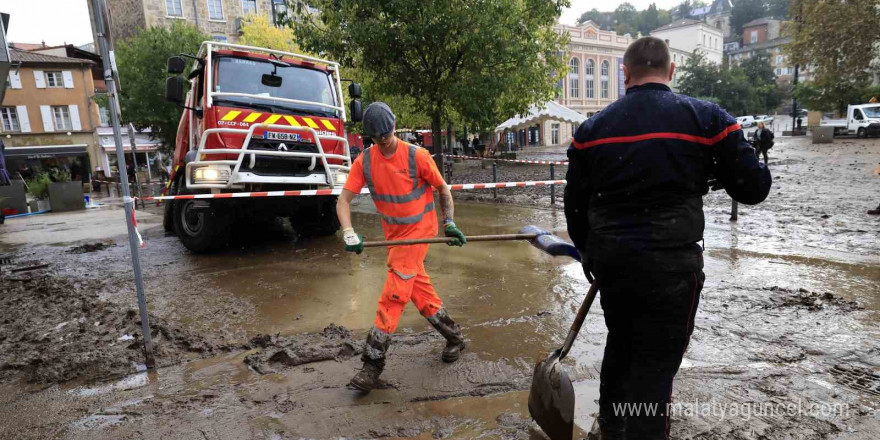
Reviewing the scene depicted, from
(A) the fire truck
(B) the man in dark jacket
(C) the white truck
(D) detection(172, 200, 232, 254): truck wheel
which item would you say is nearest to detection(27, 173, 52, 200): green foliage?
(A) the fire truck

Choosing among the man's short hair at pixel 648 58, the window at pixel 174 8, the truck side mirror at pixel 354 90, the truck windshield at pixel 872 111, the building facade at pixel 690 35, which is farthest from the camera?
the building facade at pixel 690 35

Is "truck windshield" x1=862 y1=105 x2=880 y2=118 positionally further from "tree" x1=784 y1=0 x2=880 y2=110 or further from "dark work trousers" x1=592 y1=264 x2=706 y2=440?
"dark work trousers" x1=592 y1=264 x2=706 y2=440

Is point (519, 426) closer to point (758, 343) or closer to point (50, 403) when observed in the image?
point (758, 343)

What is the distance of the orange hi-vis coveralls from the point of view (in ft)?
10.7

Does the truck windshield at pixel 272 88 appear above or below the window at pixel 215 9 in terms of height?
below

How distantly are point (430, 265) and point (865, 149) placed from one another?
22271 mm

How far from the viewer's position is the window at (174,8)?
33938 millimetres

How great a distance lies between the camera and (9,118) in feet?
106

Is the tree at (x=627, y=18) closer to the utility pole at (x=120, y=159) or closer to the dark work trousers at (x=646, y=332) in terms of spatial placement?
the utility pole at (x=120, y=159)

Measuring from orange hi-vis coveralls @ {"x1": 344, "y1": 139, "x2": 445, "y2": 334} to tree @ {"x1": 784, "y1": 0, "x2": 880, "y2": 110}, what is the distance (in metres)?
31.8

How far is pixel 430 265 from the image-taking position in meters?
6.32

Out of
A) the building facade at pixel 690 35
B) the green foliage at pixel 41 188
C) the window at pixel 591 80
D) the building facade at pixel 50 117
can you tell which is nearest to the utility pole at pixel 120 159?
the green foliage at pixel 41 188

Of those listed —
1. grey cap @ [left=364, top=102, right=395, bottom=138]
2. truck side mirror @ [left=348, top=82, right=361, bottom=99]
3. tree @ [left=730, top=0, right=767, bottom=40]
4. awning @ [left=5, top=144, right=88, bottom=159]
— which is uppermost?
tree @ [left=730, top=0, right=767, bottom=40]

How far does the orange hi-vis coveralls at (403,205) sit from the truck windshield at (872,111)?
105 feet
